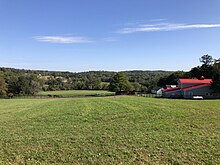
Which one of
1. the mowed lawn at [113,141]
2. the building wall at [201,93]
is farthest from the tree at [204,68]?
the mowed lawn at [113,141]

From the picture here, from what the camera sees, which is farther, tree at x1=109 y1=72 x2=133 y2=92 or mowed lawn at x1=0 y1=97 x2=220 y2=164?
tree at x1=109 y1=72 x2=133 y2=92

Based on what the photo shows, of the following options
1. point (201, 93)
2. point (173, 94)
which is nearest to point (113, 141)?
point (201, 93)

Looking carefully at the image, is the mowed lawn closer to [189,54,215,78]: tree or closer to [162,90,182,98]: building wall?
[162,90,182,98]: building wall

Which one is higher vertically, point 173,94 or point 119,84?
point 119,84

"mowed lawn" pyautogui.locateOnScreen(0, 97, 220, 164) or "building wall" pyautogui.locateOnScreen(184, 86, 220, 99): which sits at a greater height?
"mowed lawn" pyautogui.locateOnScreen(0, 97, 220, 164)

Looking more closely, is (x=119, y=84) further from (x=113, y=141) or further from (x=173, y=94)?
(x=113, y=141)

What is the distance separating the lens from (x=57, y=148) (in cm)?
1110

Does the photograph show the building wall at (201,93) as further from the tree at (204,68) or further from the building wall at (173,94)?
the tree at (204,68)

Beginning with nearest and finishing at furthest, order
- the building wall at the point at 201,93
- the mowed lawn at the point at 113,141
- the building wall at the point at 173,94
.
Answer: the mowed lawn at the point at 113,141, the building wall at the point at 201,93, the building wall at the point at 173,94

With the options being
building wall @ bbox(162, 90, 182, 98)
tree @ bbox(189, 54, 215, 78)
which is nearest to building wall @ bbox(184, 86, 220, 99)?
building wall @ bbox(162, 90, 182, 98)

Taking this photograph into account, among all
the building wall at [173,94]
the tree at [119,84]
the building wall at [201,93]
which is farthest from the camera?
the tree at [119,84]

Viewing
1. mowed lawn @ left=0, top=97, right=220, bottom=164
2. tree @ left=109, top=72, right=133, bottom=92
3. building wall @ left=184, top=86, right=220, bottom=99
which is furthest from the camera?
tree @ left=109, top=72, right=133, bottom=92

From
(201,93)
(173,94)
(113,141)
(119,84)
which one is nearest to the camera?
(113,141)

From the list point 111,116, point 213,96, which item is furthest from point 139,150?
point 213,96
